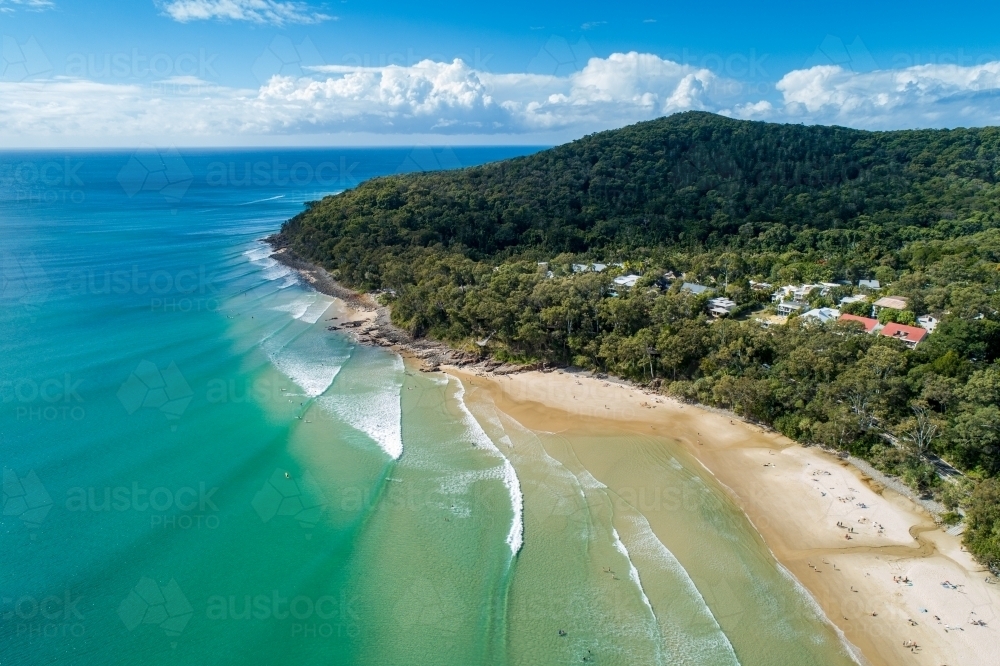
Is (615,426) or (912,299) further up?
(912,299)

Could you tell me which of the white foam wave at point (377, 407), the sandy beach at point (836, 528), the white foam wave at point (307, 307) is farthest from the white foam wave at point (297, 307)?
the sandy beach at point (836, 528)

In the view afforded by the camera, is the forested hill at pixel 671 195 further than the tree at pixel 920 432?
Yes

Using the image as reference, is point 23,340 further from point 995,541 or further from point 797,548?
point 995,541

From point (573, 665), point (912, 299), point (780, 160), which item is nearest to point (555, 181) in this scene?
point (780, 160)

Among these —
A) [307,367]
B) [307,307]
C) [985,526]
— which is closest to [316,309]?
[307,307]

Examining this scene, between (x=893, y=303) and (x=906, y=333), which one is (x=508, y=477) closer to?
(x=906, y=333)

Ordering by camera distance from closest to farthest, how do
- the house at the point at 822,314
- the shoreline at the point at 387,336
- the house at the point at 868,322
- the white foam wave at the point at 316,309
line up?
1. the house at the point at 868,322
2. the shoreline at the point at 387,336
3. the house at the point at 822,314
4. the white foam wave at the point at 316,309

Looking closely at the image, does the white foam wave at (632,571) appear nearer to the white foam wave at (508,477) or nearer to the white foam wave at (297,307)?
the white foam wave at (508,477)

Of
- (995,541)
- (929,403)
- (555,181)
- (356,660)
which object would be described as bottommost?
(356,660)
